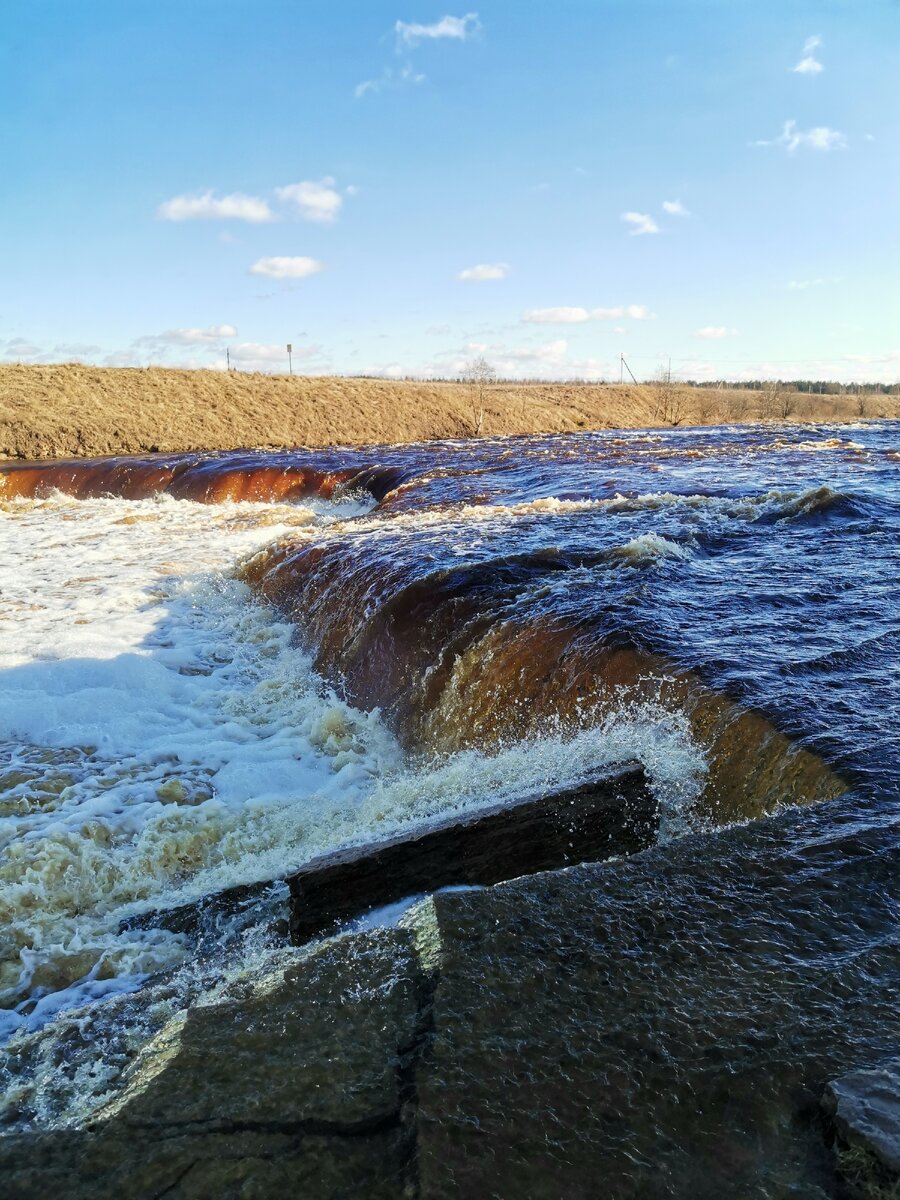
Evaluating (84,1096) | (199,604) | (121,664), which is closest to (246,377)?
(199,604)

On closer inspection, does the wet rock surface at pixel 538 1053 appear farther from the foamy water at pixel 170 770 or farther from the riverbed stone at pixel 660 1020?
the foamy water at pixel 170 770

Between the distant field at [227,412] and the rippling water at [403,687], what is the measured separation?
20231 mm

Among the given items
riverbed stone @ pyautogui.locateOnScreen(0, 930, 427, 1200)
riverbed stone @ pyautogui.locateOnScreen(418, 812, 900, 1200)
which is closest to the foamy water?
riverbed stone @ pyautogui.locateOnScreen(418, 812, 900, 1200)

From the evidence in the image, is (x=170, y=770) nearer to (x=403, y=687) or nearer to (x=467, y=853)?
(x=403, y=687)

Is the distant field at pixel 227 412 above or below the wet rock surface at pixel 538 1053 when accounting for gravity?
above

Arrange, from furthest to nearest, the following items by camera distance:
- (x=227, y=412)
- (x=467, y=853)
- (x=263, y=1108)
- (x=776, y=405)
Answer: (x=776, y=405), (x=227, y=412), (x=467, y=853), (x=263, y=1108)

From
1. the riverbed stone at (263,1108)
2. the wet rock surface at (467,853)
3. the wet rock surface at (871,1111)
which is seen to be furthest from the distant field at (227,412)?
the wet rock surface at (871,1111)

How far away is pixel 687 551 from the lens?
9.73 meters

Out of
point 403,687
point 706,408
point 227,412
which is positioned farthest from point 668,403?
point 403,687

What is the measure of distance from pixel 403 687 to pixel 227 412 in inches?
1294

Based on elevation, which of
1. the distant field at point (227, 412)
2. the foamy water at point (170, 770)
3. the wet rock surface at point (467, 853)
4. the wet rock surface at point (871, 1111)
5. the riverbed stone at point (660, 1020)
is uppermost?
the distant field at point (227, 412)

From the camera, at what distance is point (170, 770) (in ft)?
20.9

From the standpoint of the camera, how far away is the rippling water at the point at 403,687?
14.8ft

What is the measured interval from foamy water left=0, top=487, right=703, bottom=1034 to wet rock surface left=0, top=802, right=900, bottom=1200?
4.57 feet
